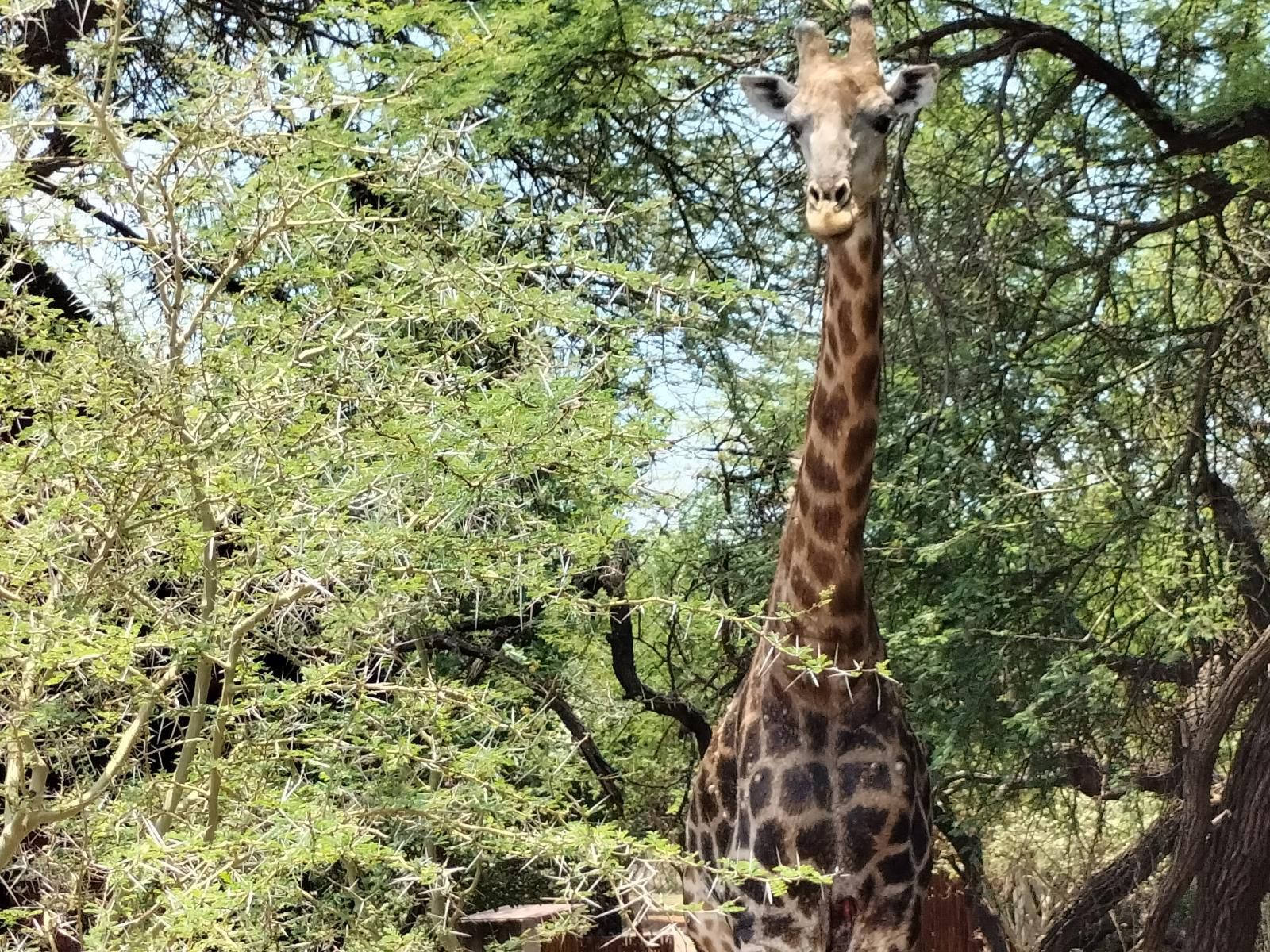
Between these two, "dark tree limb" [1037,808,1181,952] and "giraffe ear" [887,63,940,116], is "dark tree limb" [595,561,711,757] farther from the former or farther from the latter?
"giraffe ear" [887,63,940,116]

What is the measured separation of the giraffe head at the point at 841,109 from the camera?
155 inches

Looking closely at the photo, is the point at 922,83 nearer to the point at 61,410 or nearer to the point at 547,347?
the point at 547,347

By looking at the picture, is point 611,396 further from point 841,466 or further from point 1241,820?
point 1241,820

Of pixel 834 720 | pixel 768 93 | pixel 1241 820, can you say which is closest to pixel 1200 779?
pixel 1241 820

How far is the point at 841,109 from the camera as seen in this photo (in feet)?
13.4

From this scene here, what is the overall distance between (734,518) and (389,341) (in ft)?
14.2

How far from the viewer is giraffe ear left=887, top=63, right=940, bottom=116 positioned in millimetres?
4230

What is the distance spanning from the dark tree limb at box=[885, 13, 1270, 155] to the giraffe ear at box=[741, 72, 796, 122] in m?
1.99

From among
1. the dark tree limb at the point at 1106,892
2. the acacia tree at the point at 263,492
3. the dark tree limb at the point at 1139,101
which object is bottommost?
the dark tree limb at the point at 1106,892

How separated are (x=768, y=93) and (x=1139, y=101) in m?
2.61

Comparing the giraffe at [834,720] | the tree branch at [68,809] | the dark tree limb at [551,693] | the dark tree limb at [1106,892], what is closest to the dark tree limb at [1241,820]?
the dark tree limb at [1106,892]

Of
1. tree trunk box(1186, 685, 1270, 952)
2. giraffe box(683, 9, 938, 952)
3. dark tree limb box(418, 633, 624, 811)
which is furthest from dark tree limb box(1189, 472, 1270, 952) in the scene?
dark tree limb box(418, 633, 624, 811)

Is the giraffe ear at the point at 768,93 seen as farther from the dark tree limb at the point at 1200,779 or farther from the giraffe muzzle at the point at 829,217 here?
the dark tree limb at the point at 1200,779

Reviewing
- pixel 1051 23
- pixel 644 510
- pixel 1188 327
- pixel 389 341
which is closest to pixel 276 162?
pixel 389 341
